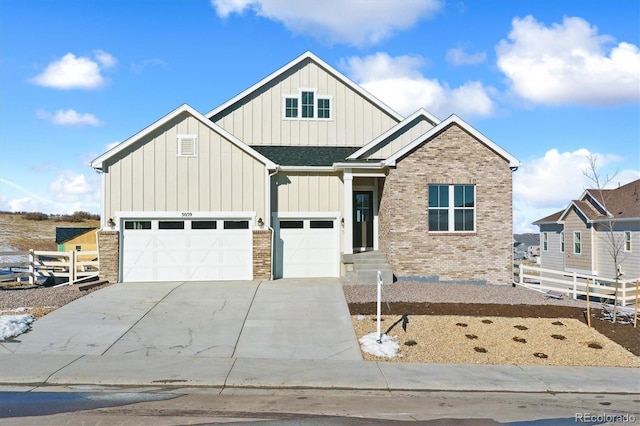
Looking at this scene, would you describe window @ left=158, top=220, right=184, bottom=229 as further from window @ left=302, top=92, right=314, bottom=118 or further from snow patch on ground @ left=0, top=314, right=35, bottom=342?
window @ left=302, top=92, right=314, bottom=118

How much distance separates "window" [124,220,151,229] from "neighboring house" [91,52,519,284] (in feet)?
0.12

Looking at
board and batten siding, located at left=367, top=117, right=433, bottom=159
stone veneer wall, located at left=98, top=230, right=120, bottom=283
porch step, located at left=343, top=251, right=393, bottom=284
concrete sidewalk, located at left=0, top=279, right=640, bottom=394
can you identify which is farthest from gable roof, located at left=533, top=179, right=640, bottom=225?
stone veneer wall, located at left=98, top=230, right=120, bottom=283

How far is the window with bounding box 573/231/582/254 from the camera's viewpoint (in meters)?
29.5

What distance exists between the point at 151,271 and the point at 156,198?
257cm

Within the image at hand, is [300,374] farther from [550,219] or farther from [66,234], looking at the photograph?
[550,219]

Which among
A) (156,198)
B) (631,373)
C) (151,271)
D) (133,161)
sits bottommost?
(631,373)

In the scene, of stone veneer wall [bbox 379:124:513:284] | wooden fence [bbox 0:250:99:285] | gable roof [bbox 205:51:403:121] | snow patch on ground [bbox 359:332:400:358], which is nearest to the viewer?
snow patch on ground [bbox 359:332:400:358]

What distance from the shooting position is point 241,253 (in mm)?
18516

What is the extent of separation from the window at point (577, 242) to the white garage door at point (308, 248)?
17.4 metres

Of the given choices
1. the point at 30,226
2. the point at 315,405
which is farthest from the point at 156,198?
the point at 30,226

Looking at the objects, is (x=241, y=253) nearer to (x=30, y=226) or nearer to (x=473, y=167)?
(x=473, y=167)

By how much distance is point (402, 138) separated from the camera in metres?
20.5

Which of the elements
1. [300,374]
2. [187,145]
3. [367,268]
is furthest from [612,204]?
[300,374]

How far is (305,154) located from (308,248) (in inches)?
155
